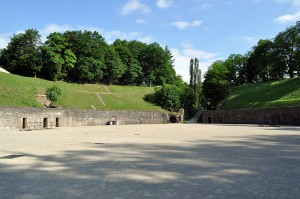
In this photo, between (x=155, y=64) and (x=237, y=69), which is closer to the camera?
(x=155, y=64)

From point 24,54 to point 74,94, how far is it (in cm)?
2061

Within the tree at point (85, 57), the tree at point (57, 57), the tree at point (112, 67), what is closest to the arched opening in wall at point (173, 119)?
the tree at point (112, 67)

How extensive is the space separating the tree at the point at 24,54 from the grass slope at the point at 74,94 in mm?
8547

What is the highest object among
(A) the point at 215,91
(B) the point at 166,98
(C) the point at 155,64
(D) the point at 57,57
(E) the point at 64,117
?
(C) the point at 155,64

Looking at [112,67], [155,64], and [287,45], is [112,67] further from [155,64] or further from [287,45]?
[287,45]

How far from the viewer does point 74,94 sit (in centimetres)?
5828

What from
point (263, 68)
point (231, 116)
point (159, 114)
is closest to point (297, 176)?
point (231, 116)

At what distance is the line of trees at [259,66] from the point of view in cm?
6234

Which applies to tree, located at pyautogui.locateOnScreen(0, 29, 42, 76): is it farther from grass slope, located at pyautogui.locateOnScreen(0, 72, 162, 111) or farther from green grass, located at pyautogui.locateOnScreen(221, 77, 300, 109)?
green grass, located at pyautogui.locateOnScreen(221, 77, 300, 109)

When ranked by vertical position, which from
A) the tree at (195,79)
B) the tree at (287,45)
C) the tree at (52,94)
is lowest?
the tree at (52,94)

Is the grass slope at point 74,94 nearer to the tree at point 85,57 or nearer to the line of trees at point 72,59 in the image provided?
the tree at point 85,57

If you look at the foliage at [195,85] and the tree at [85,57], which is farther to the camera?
the foliage at [195,85]

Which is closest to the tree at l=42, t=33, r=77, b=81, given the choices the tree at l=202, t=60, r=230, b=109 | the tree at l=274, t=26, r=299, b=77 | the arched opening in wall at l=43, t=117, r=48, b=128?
the arched opening in wall at l=43, t=117, r=48, b=128

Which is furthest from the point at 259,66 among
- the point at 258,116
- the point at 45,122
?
the point at 45,122
